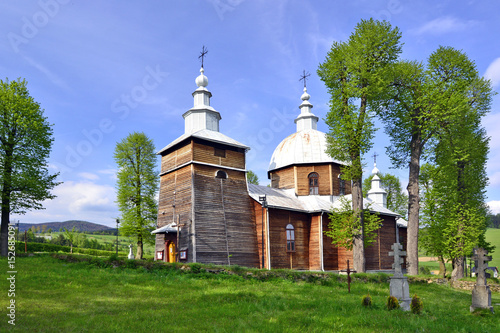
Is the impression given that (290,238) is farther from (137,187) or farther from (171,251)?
(137,187)

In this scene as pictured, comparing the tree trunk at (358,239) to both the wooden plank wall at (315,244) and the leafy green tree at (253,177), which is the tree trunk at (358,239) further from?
the leafy green tree at (253,177)

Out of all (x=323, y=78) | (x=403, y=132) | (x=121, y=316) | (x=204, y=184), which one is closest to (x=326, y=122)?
(x=323, y=78)

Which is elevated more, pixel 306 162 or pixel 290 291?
pixel 306 162

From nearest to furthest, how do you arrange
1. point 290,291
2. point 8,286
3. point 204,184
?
point 8,286 < point 290,291 < point 204,184

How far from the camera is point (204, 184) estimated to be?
22.5 meters

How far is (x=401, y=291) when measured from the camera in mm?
11383

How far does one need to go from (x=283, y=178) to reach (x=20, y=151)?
20.2 meters

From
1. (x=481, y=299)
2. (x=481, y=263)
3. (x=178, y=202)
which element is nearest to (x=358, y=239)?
(x=481, y=263)

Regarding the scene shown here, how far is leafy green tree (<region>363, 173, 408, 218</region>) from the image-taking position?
44.4 metres

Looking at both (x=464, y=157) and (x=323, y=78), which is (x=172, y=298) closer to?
(x=323, y=78)

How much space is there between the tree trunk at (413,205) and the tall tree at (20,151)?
24.2 m

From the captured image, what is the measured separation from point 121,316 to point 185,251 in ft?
42.5

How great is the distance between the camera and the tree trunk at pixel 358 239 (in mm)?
19766

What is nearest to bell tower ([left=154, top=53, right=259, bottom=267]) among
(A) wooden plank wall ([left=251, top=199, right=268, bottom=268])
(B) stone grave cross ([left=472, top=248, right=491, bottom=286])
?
(A) wooden plank wall ([left=251, top=199, right=268, bottom=268])
